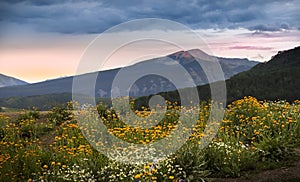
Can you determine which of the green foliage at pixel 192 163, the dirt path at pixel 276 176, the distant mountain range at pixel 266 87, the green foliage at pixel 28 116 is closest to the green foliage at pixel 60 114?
the green foliage at pixel 28 116

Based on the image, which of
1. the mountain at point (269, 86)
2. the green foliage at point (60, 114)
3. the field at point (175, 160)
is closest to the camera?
the field at point (175, 160)

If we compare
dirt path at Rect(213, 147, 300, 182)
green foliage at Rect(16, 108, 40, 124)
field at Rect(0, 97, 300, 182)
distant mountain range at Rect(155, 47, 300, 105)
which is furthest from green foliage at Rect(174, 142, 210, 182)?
distant mountain range at Rect(155, 47, 300, 105)

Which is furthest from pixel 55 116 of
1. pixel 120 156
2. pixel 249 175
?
pixel 249 175

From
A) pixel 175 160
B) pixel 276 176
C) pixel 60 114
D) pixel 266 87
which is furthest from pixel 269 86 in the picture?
pixel 175 160

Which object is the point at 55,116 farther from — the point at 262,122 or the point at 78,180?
the point at 262,122

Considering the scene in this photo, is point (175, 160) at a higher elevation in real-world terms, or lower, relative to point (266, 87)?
higher

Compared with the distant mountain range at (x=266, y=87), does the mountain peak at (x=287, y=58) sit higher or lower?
higher

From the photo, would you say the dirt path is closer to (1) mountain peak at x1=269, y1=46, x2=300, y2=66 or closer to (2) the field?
(2) the field

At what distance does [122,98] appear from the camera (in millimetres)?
14609

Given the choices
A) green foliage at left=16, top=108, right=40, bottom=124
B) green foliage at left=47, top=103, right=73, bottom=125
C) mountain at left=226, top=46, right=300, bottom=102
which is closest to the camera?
green foliage at left=47, top=103, right=73, bottom=125

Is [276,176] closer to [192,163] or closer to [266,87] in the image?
[192,163]

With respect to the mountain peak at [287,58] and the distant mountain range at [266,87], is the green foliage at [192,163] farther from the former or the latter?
the mountain peak at [287,58]

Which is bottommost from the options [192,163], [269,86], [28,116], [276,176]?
[269,86]

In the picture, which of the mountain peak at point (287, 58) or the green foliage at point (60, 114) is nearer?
the green foliage at point (60, 114)
